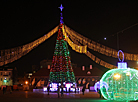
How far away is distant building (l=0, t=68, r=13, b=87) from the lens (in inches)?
3205

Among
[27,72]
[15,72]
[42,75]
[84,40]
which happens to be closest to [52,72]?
[84,40]

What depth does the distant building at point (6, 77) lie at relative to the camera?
8140 cm

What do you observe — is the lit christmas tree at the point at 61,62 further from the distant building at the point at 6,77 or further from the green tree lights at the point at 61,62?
the distant building at the point at 6,77

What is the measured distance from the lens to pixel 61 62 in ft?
129

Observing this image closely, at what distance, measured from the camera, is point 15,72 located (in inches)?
→ 3632

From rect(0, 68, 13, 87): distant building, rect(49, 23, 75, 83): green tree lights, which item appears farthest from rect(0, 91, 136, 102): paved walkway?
rect(0, 68, 13, 87): distant building

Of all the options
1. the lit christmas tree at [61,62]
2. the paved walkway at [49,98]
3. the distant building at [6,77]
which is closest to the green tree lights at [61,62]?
the lit christmas tree at [61,62]

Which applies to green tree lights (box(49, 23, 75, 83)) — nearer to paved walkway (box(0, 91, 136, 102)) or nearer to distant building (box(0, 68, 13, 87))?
paved walkway (box(0, 91, 136, 102))

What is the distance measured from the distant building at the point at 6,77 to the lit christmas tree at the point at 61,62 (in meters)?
45.0

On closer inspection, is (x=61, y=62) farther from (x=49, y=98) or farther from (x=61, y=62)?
(x=49, y=98)

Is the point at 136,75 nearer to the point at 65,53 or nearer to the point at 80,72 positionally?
the point at 65,53

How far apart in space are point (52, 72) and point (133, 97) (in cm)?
1910

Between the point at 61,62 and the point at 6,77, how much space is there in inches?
1871

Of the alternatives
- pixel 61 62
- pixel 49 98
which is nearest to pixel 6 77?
pixel 61 62
